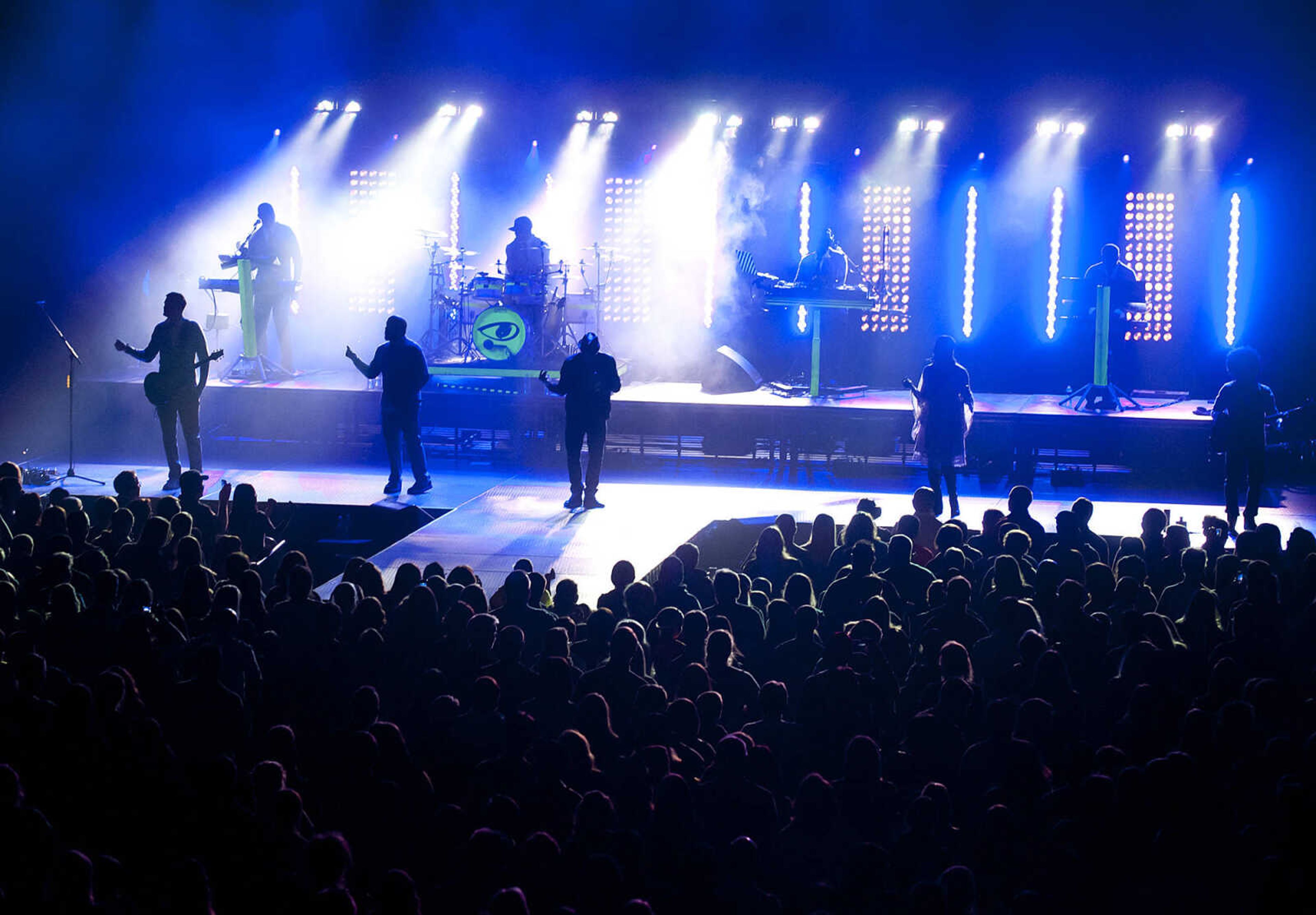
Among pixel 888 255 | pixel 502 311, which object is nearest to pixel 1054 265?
pixel 888 255

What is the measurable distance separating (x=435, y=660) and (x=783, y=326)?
41.8ft

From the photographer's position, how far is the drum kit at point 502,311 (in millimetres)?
14227

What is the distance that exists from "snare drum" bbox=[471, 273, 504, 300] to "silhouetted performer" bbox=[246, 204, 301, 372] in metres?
2.28

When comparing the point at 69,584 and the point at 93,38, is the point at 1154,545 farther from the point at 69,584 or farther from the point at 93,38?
the point at 93,38

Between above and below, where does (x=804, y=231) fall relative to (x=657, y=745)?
above

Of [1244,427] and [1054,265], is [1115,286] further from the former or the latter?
[1244,427]

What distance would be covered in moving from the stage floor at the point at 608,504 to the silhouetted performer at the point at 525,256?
8.75ft

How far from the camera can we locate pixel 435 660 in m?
4.67

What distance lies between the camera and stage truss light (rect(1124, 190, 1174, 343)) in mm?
16062

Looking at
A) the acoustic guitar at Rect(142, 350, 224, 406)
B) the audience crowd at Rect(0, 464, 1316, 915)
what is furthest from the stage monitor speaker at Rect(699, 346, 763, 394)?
the audience crowd at Rect(0, 464, 1316, 915)

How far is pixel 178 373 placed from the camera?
10.9 m

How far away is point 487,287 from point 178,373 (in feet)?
14.6

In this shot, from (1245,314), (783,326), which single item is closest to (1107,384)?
(1245,314)

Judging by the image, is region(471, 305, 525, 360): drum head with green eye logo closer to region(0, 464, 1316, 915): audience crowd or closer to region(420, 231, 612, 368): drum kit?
region(420, 231, 612, 368): drum kit
